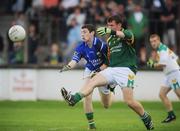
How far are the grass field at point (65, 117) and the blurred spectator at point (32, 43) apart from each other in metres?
1.90

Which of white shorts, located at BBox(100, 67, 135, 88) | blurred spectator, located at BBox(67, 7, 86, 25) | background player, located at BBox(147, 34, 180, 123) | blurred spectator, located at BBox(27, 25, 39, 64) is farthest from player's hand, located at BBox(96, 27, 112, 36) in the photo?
blurred spectator, located at BBox(27, 25, 39, 64)

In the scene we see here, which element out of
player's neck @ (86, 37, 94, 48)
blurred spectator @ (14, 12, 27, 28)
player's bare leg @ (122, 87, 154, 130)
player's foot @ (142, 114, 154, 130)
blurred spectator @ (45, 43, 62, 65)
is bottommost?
player's foot @ (142, 114, 154, 130)

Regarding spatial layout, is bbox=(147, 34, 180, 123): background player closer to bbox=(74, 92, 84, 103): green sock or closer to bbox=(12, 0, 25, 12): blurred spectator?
bbox=(74, 92, 84, 103): green sock

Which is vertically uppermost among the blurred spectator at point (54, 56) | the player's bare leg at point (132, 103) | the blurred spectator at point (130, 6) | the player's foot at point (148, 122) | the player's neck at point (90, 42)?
the blurred spectator at point (130, 6)

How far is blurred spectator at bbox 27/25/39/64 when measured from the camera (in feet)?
86.9

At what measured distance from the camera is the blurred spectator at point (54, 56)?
26.2m

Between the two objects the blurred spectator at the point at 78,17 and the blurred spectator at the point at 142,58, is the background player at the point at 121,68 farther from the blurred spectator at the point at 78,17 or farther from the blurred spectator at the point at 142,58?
the blurred spectator at the point at 78,17

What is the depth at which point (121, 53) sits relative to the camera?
1600 centimetres

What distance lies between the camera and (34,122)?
60.6 feet

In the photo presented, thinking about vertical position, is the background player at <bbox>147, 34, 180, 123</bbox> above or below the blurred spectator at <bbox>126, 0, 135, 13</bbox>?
below

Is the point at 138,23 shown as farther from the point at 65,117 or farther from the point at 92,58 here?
the point at 92,58

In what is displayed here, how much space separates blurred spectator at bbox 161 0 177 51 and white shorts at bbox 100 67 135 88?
10740mm

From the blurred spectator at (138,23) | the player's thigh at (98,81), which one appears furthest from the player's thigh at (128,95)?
the blurred spectator at (138,23)

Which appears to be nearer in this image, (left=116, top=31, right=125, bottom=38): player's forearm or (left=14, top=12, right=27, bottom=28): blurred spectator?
(left=116, top=31, right=125, bottom=38): player's forearm
